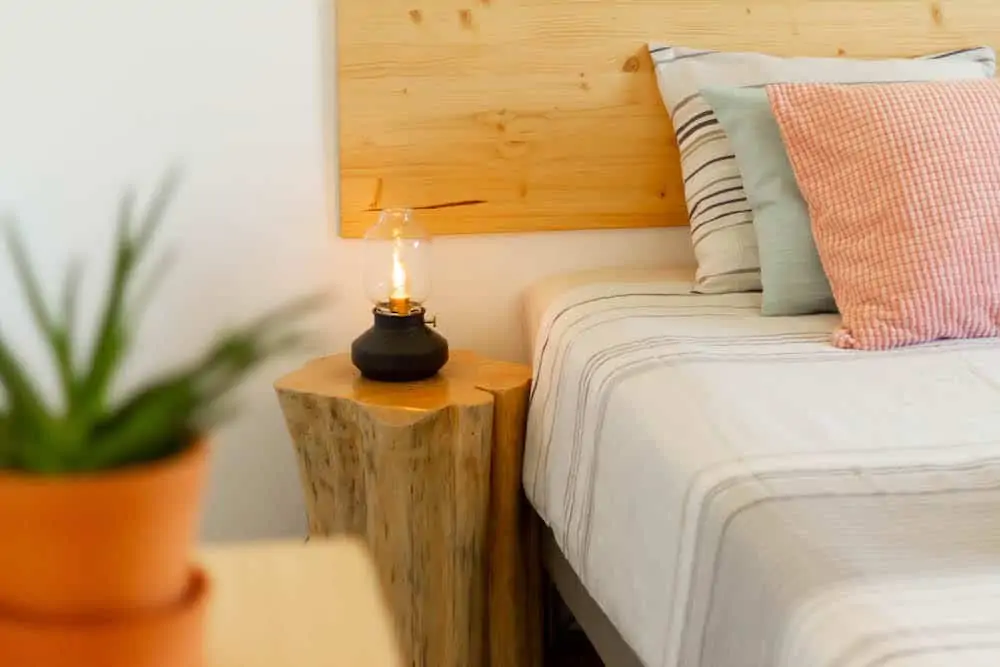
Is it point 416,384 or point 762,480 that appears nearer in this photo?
point 762,480

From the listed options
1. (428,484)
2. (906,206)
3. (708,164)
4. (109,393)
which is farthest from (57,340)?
(708,164)

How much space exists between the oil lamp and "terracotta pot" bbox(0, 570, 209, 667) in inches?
47.3

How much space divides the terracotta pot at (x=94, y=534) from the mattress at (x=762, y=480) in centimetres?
57

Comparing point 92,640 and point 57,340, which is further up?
point 57,340

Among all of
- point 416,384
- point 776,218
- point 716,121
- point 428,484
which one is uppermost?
point 716,121

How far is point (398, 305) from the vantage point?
5.81 ft

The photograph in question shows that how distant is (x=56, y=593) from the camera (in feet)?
1.63

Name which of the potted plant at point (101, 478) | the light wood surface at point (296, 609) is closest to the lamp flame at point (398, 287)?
the light wood surface at point (296, 609)

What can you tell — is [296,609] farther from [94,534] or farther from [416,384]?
[416,384]

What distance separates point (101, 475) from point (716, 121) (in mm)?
1506

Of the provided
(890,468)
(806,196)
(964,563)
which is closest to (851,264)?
(806,196)

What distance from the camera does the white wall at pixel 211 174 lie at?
1.77 metres

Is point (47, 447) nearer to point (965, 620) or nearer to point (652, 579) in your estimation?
point (965, 620)

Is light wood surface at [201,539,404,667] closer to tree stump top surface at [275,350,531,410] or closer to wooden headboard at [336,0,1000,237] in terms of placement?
tree stump top surface at [275,350,531,410]
